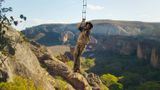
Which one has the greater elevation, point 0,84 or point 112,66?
point 0,84

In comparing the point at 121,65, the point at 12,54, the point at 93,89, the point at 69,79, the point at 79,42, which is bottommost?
the point at 121,65

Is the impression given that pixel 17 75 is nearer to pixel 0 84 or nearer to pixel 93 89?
pixel 0 84

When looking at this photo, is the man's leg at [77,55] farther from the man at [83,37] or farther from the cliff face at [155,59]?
the cliff face at [155,59]

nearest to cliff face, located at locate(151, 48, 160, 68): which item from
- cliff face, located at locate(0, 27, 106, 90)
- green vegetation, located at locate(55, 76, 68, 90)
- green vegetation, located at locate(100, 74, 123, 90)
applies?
green vegetation, located at locate(100, 74, 123, 90)

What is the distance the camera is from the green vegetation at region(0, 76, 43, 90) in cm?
4904

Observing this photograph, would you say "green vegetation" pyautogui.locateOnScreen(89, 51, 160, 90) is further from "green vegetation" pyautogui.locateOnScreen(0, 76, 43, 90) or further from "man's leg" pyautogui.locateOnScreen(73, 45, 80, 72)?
"man's leg" pyautogui.locateOnScreen(73, 45, 80, 72)

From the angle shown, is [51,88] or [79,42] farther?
[51,88]

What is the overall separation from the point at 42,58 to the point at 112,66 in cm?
10047

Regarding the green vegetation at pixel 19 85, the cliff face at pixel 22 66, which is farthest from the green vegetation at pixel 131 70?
the green vegetation at pixel 19 85

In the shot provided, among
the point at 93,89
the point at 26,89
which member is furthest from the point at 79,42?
the point at 93,89

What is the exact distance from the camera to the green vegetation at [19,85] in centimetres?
4904

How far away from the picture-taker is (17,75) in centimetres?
5569

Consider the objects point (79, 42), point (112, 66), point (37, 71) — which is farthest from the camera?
point (112, 66)

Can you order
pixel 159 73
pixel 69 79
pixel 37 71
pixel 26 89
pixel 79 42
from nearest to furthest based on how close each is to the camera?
1. pixel 79 42
2. pixel 26 89
3. pixel 37 71
4. pixel 69 79
5. pixel 159 73
